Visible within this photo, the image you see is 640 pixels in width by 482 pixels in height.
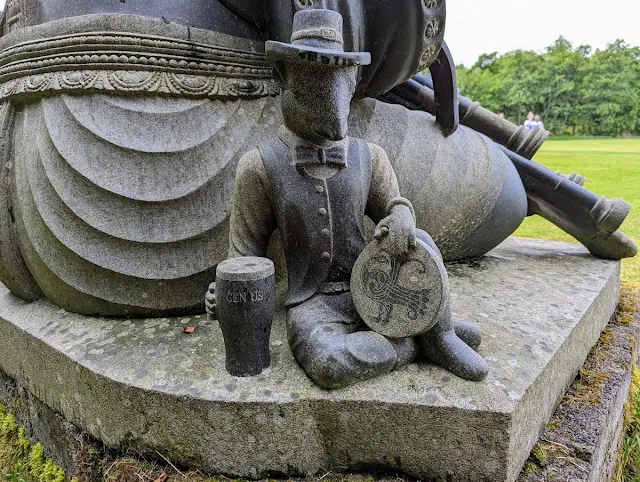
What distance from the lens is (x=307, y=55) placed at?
4.70 ft

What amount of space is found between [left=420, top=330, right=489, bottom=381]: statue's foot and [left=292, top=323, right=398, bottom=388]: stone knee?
0.13 m

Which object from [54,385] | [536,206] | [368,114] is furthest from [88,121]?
[536,206]

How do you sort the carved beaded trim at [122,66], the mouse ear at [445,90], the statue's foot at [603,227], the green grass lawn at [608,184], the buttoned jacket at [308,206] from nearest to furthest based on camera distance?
the buttoned jacket at [308,206]
the carved beaded trim at [122,66]
the mouse ear at [445,90]
the statue's foot at [603,227]
the green grass lawn at [608,184]

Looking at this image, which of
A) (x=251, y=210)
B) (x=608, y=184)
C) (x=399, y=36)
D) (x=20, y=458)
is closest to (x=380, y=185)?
(x=251, y=210)

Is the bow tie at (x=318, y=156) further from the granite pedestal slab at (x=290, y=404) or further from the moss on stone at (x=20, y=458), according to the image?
the moss on stone at (x=20, y=458)

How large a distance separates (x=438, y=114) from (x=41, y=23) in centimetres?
184

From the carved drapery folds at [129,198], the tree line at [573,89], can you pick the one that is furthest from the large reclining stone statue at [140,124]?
the tree line at [573,89]

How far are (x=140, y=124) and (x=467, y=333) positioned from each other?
1.44m

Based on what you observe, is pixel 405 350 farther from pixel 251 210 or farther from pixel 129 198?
pixel 129 198

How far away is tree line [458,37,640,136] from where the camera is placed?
22.5 m

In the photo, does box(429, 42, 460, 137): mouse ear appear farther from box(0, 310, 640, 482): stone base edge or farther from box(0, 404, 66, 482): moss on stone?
box(0, 404, 66, 482): moss on stone

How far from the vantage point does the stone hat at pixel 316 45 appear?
1.43m

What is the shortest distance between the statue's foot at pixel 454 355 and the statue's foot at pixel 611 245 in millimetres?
1814

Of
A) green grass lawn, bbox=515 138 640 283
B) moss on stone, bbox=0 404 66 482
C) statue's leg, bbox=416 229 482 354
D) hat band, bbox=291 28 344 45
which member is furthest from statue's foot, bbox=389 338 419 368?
green grass lawn, bbox=515 138 640 283
